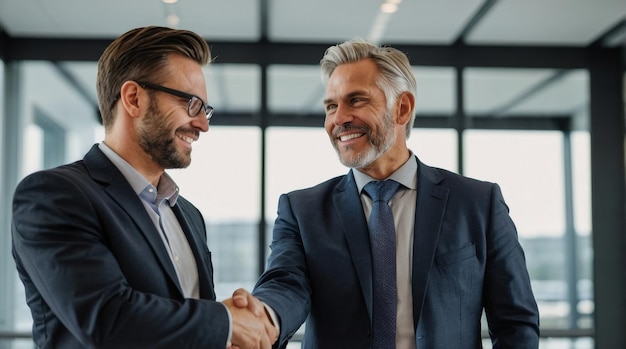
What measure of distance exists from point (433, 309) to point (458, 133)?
3771 millimetres

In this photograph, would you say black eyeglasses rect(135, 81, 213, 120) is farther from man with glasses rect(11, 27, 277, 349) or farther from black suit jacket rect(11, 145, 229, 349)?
black suit jacket rect(11, 145, 229, 349)

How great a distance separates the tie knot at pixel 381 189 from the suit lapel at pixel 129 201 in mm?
688

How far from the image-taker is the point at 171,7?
4992 millimetres

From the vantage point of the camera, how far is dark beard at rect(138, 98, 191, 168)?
6.25ft

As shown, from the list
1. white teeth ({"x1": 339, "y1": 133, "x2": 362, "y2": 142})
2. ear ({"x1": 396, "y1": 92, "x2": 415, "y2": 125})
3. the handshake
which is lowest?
the handshake

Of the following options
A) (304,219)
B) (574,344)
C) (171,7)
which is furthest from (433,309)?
(574,344)

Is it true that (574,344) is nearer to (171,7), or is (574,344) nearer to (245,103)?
(245,103)

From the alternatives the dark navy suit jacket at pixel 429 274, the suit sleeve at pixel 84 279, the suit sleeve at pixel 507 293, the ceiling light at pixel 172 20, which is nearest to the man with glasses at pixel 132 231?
the suit sleeve at pixel 84 279

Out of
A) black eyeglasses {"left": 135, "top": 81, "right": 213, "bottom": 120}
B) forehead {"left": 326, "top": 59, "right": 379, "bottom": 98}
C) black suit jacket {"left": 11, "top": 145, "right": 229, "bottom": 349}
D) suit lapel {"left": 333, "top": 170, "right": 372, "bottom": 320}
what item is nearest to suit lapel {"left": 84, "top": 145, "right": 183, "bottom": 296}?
black suit jacket {"left": 11, "top": 145, "right": 229, "bottom": 349}

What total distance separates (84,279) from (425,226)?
97 centimetres

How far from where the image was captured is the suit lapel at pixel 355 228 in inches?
81.4

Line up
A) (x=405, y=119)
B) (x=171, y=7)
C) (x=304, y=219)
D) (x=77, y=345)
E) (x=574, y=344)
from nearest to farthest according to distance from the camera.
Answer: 1. (x=77, y=345)
2. (x=304, y=219)
3. (x=405, y=119)
4. (x=171, y=7)
5. (x=574, y=344)

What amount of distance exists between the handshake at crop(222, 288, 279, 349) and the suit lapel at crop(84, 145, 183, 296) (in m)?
0.19

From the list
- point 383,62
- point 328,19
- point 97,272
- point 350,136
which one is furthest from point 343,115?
point 328,19
